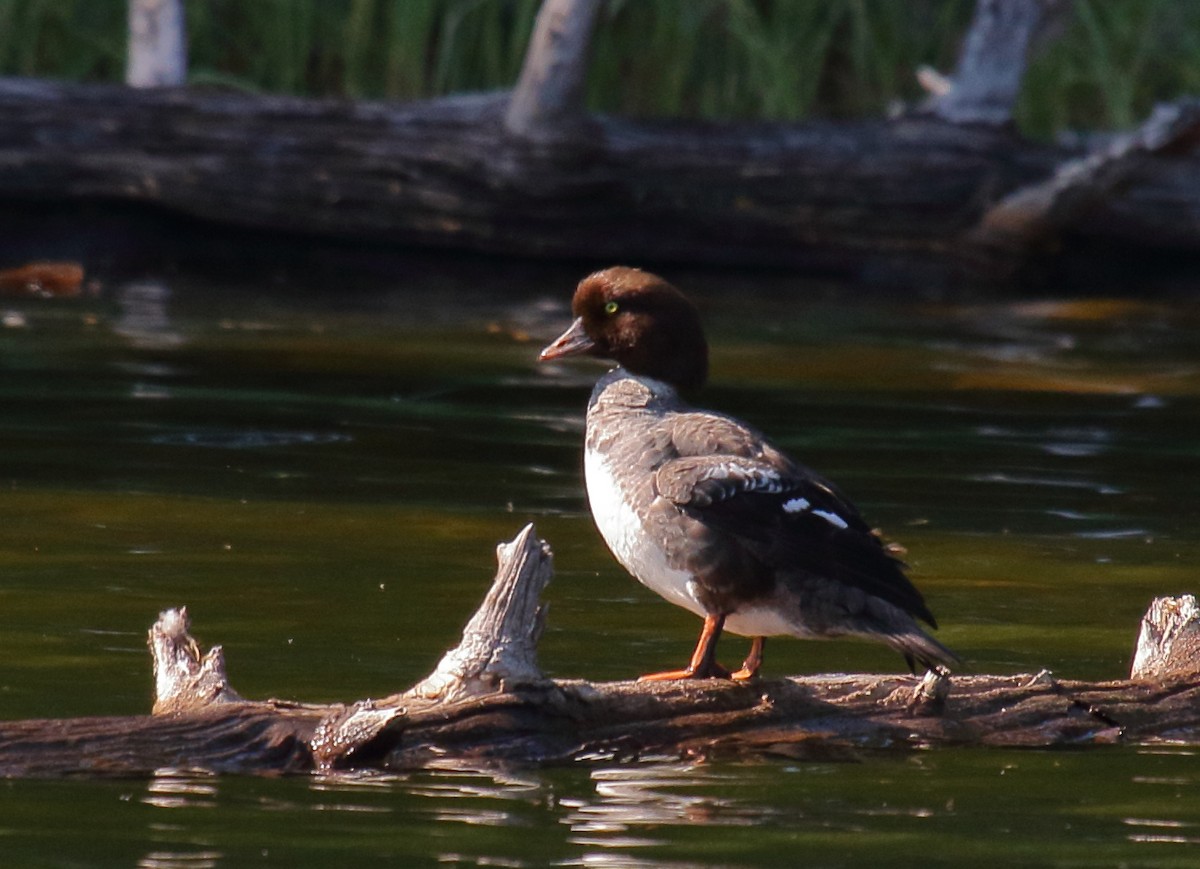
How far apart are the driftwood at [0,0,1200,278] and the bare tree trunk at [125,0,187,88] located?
0.28ft

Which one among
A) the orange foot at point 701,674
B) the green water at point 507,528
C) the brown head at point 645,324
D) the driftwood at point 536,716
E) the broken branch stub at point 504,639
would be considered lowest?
the green water at point 507,528

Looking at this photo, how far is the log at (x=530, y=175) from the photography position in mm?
13836

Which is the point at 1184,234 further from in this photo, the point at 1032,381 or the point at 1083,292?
the point at 1032,381

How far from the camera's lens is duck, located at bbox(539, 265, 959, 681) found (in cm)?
475

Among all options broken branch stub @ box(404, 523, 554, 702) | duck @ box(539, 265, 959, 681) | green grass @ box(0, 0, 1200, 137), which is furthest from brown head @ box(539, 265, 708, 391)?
green grass @ box(0, 0, 1200, 137)

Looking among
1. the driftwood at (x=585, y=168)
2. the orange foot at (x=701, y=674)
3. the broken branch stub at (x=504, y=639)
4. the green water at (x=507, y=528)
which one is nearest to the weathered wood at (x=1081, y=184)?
the driftwood at (x=585, y=168)

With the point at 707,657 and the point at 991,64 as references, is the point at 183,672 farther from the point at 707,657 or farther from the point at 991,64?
the point at 991,64

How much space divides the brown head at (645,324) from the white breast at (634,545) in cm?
41

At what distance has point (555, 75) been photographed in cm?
1350

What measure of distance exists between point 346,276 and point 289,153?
1116 millimetres

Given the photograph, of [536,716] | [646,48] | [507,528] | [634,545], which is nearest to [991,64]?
[646,48]

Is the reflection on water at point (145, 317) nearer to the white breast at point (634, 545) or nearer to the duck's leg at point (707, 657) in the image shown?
the white breast at point (634, 545)

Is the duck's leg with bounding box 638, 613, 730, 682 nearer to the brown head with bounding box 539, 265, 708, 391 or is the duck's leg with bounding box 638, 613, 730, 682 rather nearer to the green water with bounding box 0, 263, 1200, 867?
the green water with bounding box 0, 263, 1200, 867

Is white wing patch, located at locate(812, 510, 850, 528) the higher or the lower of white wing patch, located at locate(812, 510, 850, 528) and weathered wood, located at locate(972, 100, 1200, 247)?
the higher
